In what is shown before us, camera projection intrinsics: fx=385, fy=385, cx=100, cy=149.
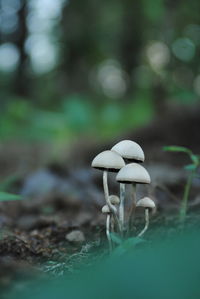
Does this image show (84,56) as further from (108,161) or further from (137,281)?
(137,281)

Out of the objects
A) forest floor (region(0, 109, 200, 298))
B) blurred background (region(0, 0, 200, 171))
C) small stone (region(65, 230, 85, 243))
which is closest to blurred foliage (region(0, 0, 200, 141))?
blurred background (region(0, 0, 200, 171))

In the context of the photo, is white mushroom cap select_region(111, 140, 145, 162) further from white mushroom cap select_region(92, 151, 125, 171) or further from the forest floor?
the forest floor

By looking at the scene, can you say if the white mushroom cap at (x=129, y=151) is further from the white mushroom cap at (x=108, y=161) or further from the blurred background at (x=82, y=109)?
the blurred background at (x=82, y=109)

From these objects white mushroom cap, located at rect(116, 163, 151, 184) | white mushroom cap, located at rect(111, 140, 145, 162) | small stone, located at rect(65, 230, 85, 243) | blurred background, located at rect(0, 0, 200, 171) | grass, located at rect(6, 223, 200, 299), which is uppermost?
blurred background, located at rect(0, 0, 200, 171)

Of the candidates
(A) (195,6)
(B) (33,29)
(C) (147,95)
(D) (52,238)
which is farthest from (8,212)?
(B) (33,29)

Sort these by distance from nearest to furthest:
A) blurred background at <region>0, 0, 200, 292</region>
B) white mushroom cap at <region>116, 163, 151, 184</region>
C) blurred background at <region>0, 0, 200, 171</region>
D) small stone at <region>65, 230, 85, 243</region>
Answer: white mushroom cap at <region>116, 163, 151, 184</region>, small stone at <region>65, 230, 85, 243</region>, blurred background at <region>0, 0, 200, 292</region>, blurred background at <region>0, 0, 200, 171</region>

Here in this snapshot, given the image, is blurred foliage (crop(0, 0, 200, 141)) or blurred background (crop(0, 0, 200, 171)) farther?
blurred foliage (crop(0, 0, 200, 141))

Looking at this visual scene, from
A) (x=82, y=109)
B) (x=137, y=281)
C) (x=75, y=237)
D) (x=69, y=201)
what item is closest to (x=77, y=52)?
(x=82, y=109)

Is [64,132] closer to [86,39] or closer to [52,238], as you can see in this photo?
[52,238]
